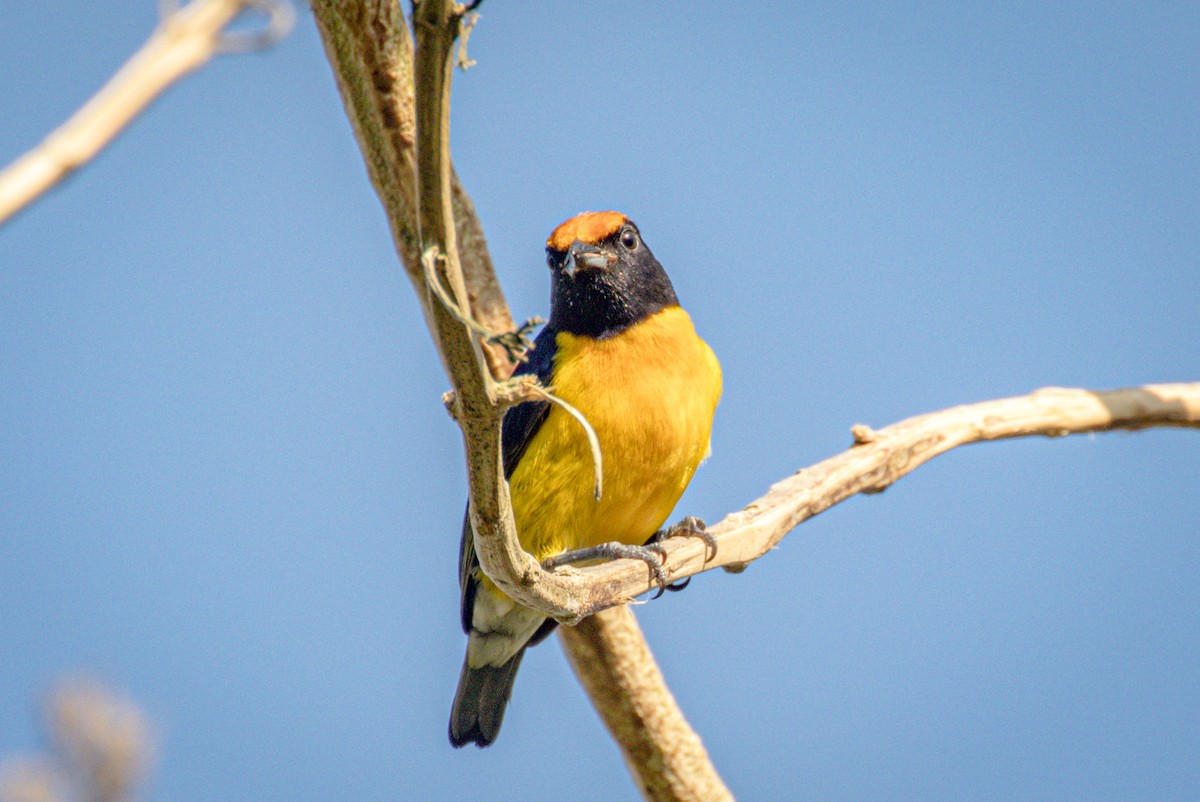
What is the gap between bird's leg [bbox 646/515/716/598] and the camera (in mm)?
4785

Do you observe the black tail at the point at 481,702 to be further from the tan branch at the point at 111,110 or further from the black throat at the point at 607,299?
the tan branch at the point at 111,110

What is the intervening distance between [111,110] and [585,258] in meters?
3.68

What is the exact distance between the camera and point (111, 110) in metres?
1.71

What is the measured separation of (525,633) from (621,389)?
1.59m

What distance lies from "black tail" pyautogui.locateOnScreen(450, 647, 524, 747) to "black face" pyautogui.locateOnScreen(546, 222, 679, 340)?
77.1 inches

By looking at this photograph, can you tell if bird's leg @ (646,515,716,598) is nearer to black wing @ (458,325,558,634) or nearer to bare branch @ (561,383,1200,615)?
bare branch @ (561,383,1200,615)

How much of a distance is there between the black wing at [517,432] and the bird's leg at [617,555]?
16.2 inches

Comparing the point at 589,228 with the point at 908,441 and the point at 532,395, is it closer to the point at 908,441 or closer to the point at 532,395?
the point at 908,441

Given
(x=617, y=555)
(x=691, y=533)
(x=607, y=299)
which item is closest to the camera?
(x=617, y=555)

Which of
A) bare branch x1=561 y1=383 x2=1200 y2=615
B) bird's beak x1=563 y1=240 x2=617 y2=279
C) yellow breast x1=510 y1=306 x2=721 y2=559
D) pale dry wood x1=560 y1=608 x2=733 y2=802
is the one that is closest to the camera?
bare branch x1=561 y1=383 x2=1200 y2=615

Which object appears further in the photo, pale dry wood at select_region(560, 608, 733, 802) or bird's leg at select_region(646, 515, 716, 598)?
pale dry wood at select_region(560, 608, 733, 802)

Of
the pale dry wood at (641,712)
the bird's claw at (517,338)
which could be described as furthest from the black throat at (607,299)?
the bird's claw at (517,338)

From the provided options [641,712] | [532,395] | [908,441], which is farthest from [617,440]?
[532,395]

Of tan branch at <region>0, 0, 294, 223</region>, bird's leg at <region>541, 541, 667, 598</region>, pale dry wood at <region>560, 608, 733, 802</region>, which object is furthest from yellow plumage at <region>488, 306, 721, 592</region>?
tan branch at <region>0, 0, 294, 223</region>
